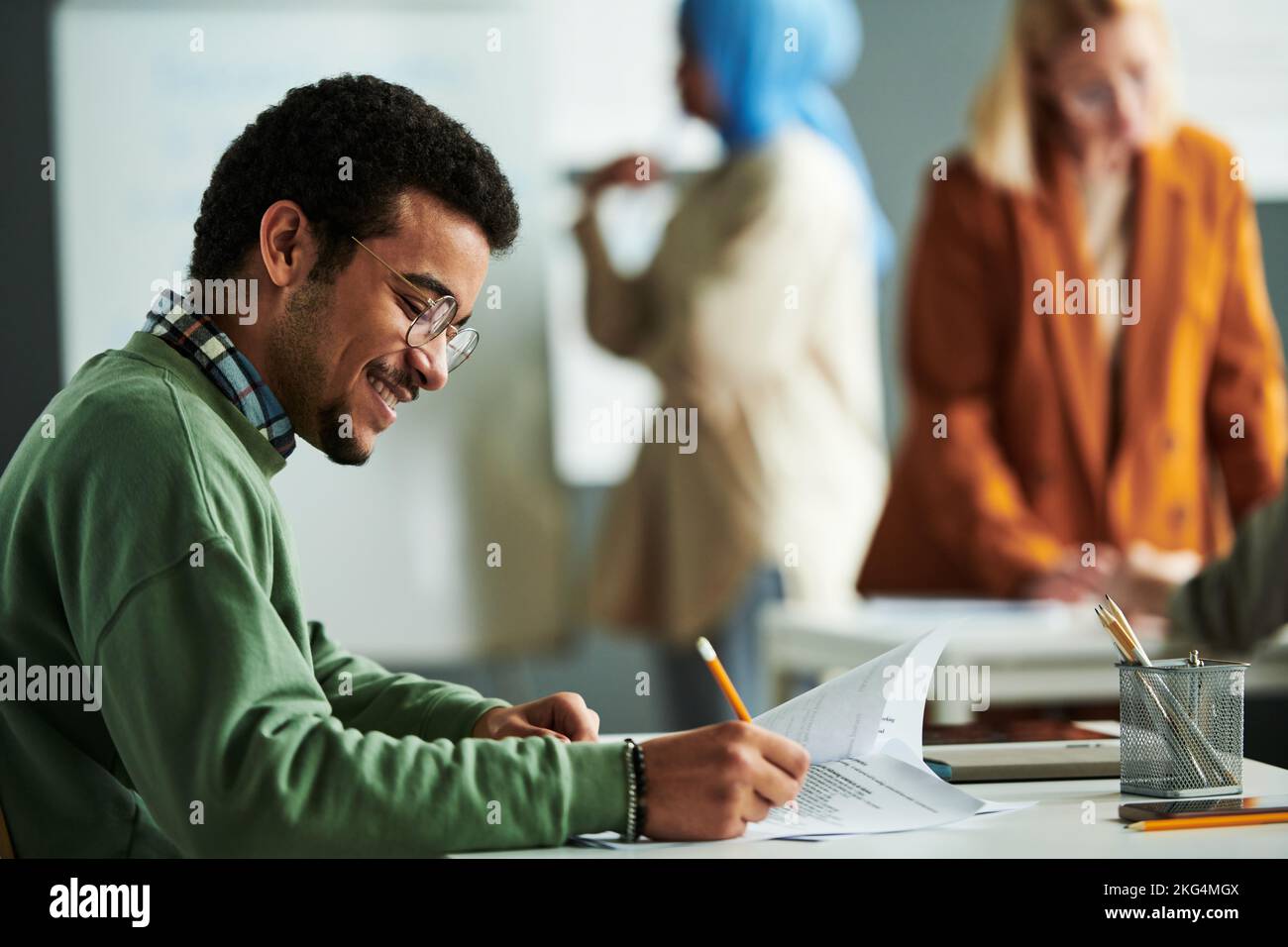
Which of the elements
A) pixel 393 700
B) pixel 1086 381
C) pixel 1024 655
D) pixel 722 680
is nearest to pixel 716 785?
pixel 722 680

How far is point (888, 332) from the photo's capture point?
194 inches

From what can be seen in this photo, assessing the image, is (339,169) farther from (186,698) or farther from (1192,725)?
(1192,725)

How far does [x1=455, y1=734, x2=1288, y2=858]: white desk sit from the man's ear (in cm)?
51

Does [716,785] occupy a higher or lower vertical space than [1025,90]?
lower

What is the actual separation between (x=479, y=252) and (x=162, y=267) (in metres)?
3.64

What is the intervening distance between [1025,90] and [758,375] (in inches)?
38.7

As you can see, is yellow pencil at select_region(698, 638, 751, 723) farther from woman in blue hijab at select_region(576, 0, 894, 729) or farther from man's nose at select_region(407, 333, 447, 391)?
woman in blue hijab at select_region(576, 0, 894, 729)

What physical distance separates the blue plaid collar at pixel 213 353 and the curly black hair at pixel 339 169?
0.09 m

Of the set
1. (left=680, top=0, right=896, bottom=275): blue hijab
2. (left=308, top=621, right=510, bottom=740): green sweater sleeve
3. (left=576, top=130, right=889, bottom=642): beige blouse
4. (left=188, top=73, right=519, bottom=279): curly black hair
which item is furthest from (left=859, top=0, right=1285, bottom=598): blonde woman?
(left=188, top=73, right=519, bottom=279): curly black hair

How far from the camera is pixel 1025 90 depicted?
341cm

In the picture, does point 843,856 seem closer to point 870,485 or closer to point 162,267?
point 870,485

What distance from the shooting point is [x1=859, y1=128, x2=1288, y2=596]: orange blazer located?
3393mm

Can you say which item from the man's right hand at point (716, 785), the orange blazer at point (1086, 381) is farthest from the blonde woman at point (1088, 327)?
the man's right hand at point (716, 785)

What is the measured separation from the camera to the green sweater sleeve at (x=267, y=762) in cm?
95
